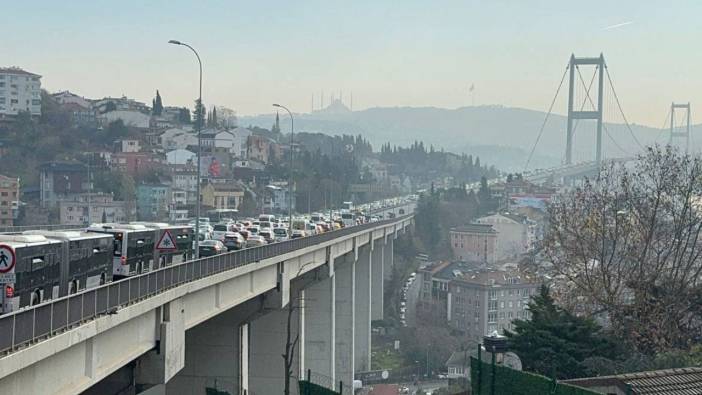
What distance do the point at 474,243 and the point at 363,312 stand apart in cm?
4455

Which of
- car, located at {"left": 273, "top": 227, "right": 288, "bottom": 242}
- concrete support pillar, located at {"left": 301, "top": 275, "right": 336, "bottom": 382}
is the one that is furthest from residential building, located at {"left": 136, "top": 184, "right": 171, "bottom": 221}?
concrete support pillar, located at {"left": 301, "top": 275, "right": 336, "bottom": 382}

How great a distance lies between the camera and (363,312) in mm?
64250

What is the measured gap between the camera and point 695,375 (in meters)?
16.6

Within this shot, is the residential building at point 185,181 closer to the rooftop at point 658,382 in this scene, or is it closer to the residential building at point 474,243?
the residential building at point 474,243

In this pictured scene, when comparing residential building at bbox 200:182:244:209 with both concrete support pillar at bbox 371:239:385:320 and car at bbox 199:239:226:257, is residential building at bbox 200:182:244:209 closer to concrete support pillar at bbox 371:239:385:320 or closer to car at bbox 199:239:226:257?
concrete support pillar at bbox 371:239:385:320

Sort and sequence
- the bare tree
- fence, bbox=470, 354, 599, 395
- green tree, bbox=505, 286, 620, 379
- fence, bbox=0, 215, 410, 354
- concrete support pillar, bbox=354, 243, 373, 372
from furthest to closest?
concrete support pillar, bbox=354, 243, 373, 372 → the bare tree → green tree, bbox=505, 286, 620, 379 → fence, bbox=470, 354, 599, 395 → fence, bbox=0, 215, 410, 354

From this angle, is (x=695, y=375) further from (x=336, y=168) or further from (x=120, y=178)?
(x=336, y=168)

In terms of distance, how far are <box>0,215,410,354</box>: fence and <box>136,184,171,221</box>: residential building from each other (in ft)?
223

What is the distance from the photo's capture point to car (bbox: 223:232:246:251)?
35.5m

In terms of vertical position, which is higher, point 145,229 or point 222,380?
point 145,229

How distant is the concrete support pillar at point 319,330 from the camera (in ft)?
151

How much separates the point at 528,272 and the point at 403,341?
99.2 feet

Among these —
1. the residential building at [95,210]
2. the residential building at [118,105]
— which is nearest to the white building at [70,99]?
the residential building at [118,105]

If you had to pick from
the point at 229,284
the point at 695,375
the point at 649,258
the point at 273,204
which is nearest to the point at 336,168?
the point at 273,204
